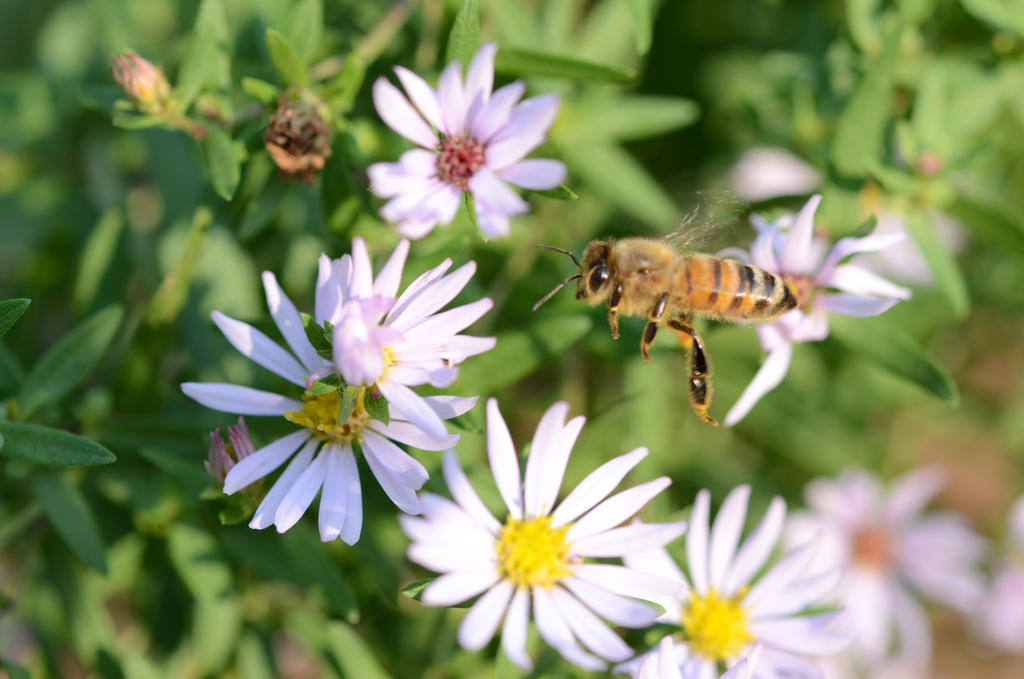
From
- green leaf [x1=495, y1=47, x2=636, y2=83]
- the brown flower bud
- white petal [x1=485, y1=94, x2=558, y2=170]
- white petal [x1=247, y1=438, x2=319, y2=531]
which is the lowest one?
white petal [x1=247, y1=438, x2=319, y2=531]

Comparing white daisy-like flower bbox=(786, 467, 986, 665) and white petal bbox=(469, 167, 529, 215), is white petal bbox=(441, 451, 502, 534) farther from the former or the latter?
white daisy-like flower bbox=(786, 467, 986, 665)

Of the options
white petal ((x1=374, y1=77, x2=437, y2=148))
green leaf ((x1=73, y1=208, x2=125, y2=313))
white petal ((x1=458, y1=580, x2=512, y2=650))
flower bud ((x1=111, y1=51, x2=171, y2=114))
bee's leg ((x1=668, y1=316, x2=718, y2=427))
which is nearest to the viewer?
white petal ((x1=458, y1=580, x2=512, y2=650))

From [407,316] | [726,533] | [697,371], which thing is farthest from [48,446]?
[726,533]

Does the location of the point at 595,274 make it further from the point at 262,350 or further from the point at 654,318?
the point at 262,350

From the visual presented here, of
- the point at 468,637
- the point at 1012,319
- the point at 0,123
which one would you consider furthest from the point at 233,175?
the point at 1012,319

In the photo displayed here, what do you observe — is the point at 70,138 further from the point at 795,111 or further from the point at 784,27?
the point at 784,27

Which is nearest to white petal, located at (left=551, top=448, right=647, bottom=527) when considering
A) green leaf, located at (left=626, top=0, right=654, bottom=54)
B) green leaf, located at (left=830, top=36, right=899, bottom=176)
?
green leaf, located at (left=626, top=0, right=654, bottom=54)

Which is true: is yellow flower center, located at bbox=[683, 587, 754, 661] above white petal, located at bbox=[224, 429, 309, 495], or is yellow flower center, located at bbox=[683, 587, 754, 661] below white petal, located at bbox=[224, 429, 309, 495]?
below
